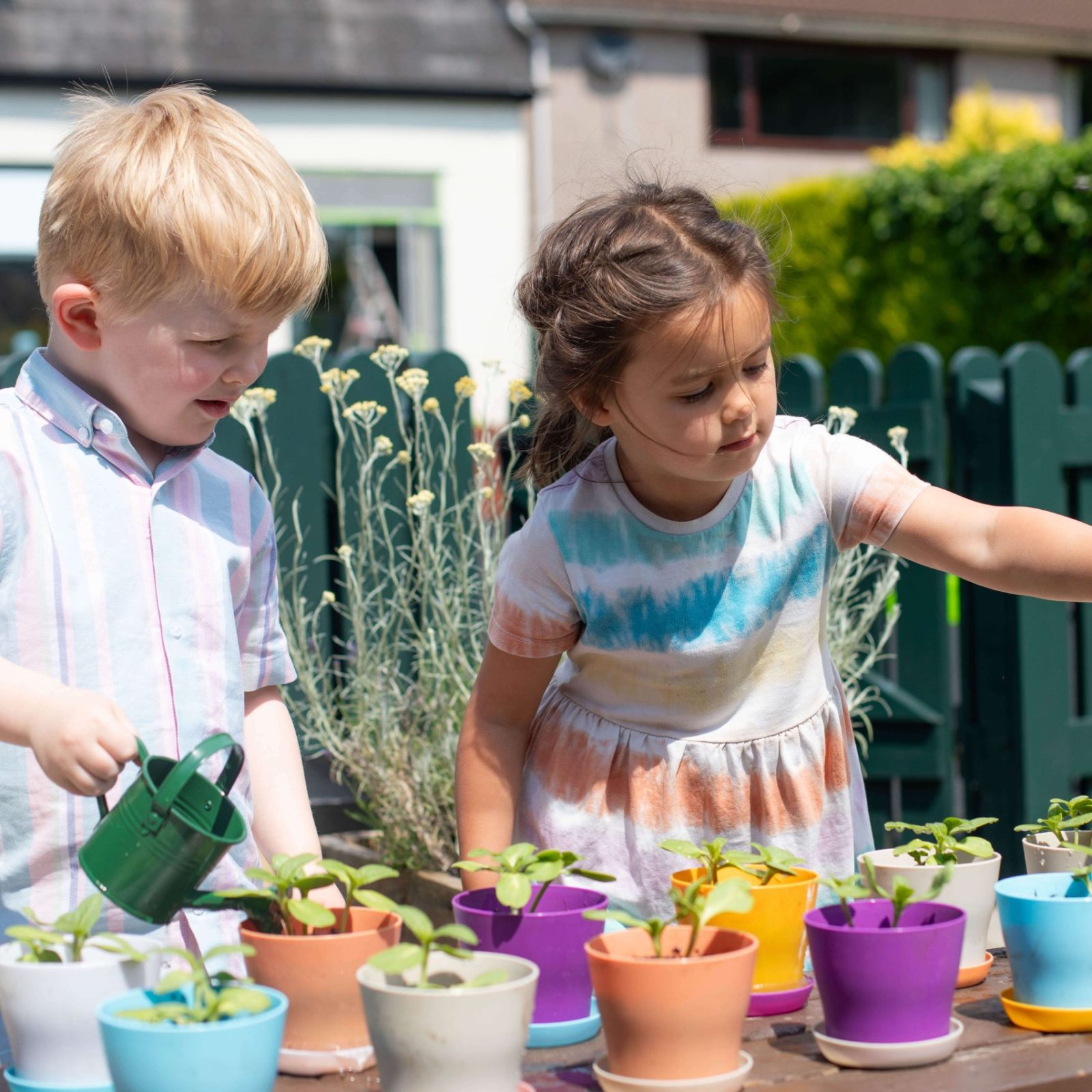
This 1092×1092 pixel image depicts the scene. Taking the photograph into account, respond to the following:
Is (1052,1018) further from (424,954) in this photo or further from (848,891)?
(424,954)

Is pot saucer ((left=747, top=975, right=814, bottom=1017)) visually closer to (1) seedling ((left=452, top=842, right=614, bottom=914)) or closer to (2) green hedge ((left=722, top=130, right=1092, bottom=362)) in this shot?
(1) seedling ((left=452, top=842, right=614, bottom=914))

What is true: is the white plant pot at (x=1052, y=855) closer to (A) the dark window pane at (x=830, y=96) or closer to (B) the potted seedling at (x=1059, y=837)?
(B) the potted seedling at (x=1059, y=837)

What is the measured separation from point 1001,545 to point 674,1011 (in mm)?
777

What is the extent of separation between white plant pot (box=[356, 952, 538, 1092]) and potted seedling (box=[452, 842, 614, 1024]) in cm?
16

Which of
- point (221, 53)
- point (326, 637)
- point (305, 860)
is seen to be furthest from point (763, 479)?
point (221, 53)

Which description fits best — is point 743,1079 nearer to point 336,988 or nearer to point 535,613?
point 336,988

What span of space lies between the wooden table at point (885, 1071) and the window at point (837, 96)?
48.6 ft

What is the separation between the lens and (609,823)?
174 centimetres

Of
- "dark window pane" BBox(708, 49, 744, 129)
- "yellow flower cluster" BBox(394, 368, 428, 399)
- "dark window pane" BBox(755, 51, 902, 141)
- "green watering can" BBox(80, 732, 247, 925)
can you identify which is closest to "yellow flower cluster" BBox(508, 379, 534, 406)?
"yellow flower cluster" BBox(394, 368, 428, 399)

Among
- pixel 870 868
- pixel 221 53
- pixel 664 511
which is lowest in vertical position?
pixel 870 868

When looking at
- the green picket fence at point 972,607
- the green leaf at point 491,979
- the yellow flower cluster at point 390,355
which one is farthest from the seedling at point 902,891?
the green picket fence at point 972,607

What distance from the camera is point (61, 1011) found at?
1.01 meters

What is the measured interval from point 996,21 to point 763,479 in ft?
51.3

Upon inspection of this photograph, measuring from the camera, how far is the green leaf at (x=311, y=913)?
1.05 metres
